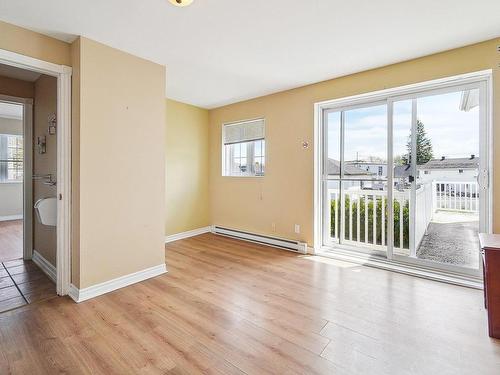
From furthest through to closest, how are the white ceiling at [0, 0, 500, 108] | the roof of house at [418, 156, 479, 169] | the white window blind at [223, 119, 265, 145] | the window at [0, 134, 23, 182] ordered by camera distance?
1. the window at [0, 134, 23, 182]
2. the white window blind at [223, 119, 265, 145]
3. the roof of house at [418, 156, 479, 169]
4. the white ceiling at [0, 0, 500, 108]

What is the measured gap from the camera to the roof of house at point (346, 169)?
11.7ft

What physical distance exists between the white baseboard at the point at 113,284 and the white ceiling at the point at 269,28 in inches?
93.1

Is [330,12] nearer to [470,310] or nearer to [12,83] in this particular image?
[470,310]

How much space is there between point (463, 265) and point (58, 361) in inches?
150

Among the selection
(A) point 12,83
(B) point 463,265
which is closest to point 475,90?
(B) point 463,265

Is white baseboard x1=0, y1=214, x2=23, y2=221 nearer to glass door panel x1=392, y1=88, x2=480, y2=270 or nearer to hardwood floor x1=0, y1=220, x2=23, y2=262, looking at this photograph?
hardwood floor x1=0, y1=220, x2=23, y2=262

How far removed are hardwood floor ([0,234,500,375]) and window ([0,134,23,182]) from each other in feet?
19.5

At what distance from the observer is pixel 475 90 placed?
2.71 metres

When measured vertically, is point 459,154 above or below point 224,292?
above

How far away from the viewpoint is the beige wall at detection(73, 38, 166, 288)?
2416 millimetres

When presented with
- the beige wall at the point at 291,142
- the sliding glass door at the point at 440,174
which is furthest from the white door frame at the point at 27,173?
the sliding glass door at the point at 440,174

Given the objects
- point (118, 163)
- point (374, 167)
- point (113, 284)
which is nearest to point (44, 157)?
point (118, 163)

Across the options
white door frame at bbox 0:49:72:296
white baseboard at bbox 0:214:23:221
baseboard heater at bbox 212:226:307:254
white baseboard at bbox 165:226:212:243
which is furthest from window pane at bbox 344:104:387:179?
white baseboard at bbox 0:214:23:221

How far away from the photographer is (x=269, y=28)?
227 cm
